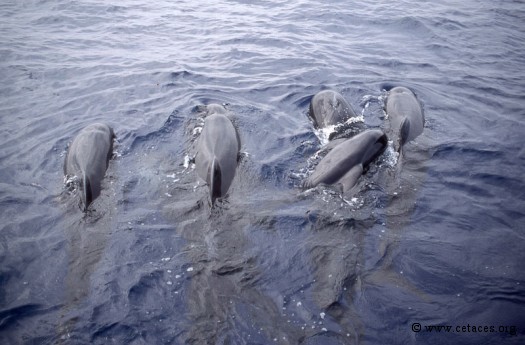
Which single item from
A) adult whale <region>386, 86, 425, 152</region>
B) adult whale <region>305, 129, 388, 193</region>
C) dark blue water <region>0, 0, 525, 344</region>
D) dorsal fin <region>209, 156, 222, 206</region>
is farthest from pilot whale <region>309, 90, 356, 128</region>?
dorsal fin <region>209, 156, 222, 206</region>

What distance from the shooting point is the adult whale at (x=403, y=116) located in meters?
8.83

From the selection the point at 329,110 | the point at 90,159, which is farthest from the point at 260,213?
the point at 329,110

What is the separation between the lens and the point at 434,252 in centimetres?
628

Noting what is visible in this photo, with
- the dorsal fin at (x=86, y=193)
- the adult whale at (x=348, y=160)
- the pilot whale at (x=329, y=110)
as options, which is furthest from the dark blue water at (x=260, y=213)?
the pilot whale at (x=329, y=110)

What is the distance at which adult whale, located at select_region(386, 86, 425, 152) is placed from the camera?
883 cm

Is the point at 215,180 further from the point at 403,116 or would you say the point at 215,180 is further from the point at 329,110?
the point at 403,116

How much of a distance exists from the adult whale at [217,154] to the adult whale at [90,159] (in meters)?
2.01

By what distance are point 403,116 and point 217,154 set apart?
476cm

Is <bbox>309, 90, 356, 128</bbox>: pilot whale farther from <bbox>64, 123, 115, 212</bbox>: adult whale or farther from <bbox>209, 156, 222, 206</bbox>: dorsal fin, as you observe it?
<bbox>64, 123, 115, 212</bbox>: adult whale

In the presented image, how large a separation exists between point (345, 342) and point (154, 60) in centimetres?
1235

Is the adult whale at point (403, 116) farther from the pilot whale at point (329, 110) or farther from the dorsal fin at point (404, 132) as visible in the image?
the pilot whale at point (329, 110)

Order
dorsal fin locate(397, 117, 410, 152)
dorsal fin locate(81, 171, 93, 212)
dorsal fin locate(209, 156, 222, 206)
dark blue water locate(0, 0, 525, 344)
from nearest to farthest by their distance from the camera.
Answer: dark blue water locate(0, 0, 525, 344) < dorsal fin locate(81, 171, 93, 212) < dorsal fin locate(209, 156, 222, 206) < dorsal fin locate(397, 117, 410, 152)

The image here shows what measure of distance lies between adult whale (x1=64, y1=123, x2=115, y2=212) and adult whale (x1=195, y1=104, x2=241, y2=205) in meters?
2.01

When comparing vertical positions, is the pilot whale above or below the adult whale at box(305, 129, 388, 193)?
above
